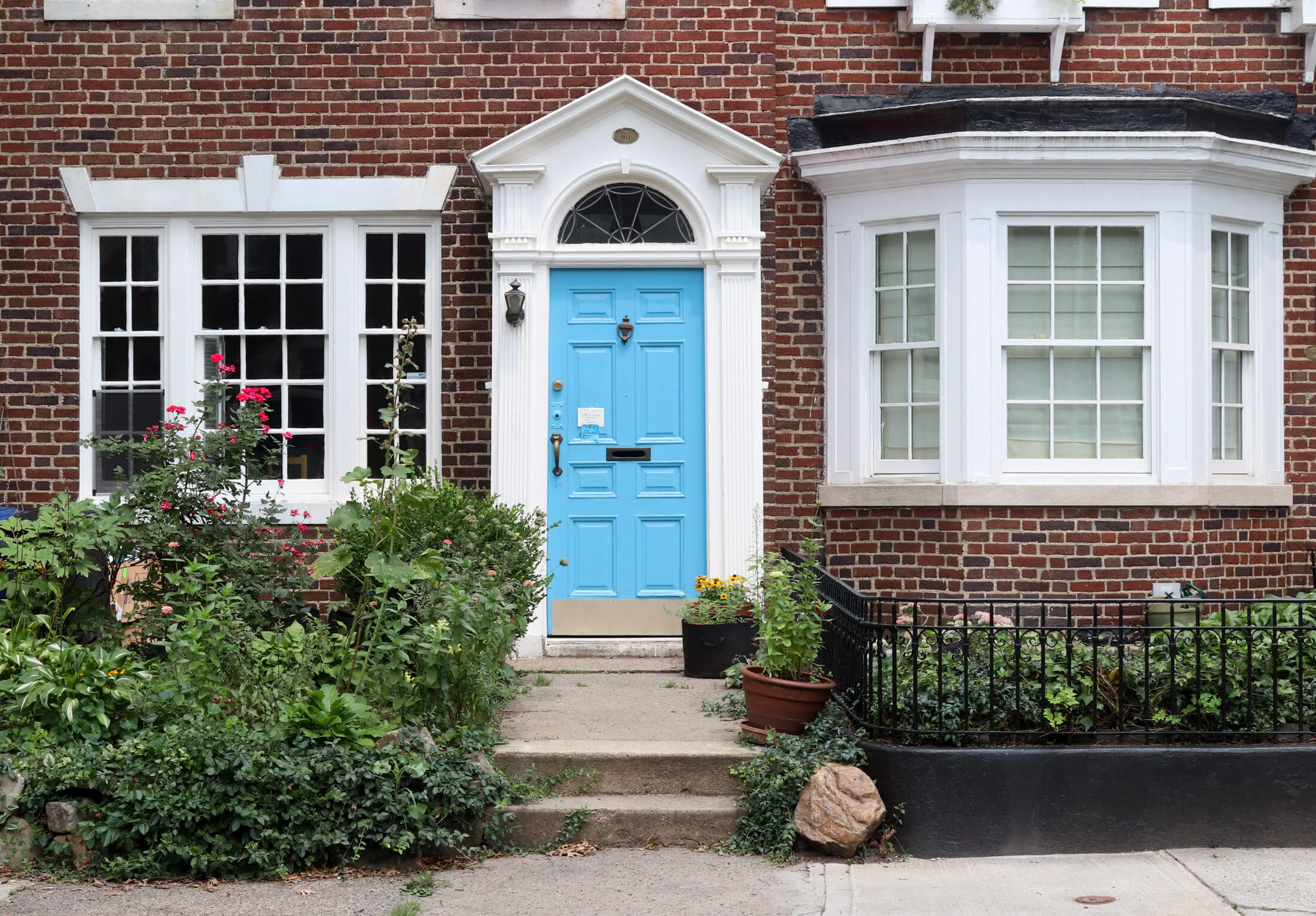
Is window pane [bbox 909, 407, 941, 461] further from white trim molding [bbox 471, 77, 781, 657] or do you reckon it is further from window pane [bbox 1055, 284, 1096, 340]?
white trim molding [bbox 471, 77, 781, 657]

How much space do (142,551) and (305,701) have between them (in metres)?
2.28

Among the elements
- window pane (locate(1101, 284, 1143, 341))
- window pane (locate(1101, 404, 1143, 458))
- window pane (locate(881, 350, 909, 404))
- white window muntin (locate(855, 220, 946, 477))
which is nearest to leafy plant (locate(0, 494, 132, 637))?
white window muntin (locate(855, 220, 946, 477))

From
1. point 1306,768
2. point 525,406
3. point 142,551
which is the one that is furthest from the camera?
point 525,406

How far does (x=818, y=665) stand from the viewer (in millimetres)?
6406

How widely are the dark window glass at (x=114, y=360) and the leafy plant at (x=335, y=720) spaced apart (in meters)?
4.45

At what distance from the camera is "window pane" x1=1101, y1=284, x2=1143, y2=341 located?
834 cm

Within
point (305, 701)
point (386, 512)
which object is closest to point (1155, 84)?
point (386, 512)

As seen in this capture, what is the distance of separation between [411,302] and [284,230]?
1026mm

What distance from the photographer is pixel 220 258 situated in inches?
343

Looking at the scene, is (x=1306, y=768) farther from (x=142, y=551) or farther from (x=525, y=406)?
(x=142, y=551)

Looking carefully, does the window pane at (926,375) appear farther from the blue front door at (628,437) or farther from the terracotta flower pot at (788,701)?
the terracotta flower pot at (788,701)

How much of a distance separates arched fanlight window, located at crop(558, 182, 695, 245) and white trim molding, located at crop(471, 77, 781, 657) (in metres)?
0.11

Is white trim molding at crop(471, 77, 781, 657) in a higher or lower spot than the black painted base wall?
higher

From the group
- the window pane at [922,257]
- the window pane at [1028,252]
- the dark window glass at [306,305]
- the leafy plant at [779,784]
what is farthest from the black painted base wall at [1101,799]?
the dark window glass at [306,305]
